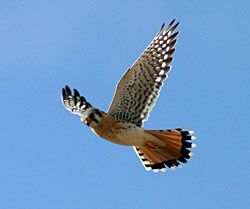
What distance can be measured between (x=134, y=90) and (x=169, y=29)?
3.75ft

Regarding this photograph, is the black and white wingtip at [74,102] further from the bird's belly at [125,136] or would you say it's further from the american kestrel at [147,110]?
the bird's belly at [125,136]

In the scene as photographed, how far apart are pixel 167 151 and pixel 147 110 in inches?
27.5

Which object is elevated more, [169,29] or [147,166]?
[169,29]

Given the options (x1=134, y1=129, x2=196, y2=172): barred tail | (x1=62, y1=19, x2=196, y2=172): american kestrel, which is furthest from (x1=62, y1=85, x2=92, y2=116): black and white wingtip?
(x1=134, y1=129, x2=196, y2=172): barred tail

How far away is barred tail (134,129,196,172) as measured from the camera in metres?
10.4

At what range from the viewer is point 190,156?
34.6 feet

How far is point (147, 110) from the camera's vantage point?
1052cm

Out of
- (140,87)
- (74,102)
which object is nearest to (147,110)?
(140,87)

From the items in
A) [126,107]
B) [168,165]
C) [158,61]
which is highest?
[158,61]

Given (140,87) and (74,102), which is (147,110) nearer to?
(140,87)

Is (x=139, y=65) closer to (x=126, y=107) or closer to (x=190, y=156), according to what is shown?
(x=126, y=107)

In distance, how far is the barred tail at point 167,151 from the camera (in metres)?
10.4

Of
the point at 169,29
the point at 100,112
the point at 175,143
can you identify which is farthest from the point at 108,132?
the point at 169,29

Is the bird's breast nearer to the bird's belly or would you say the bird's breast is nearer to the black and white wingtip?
the bird's belly
